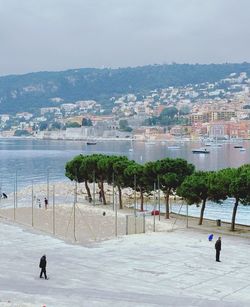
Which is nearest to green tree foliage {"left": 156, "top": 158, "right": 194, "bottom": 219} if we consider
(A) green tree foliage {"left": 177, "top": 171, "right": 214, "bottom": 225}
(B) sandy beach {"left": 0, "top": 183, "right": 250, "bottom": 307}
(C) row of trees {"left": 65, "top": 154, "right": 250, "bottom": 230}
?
(C) row of trees {"left": 65, "top": 154, "right": 250, "bottom": 230}

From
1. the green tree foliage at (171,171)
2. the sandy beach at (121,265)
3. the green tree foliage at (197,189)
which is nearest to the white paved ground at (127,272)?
the sandy beach at (121,265)

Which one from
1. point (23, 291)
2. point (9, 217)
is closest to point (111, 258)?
point (23, 291)

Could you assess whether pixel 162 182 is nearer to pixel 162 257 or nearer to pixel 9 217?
pixel 9 217

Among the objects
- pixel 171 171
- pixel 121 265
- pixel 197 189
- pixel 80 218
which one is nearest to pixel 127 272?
pixel 121 265

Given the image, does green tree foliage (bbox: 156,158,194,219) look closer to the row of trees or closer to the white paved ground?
the row of trees

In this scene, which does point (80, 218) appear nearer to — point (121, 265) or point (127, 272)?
point (121, 265)

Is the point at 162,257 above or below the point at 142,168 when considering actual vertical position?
below

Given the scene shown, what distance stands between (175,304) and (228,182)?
60.8 ft

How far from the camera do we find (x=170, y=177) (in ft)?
144

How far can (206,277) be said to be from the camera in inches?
922

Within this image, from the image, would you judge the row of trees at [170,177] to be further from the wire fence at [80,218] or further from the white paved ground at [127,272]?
the white paved ground at [127,272]

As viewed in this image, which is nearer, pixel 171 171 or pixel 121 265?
pixel 121 265

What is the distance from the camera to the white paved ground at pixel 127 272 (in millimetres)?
19875

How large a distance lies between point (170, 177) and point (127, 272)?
20.5 m
